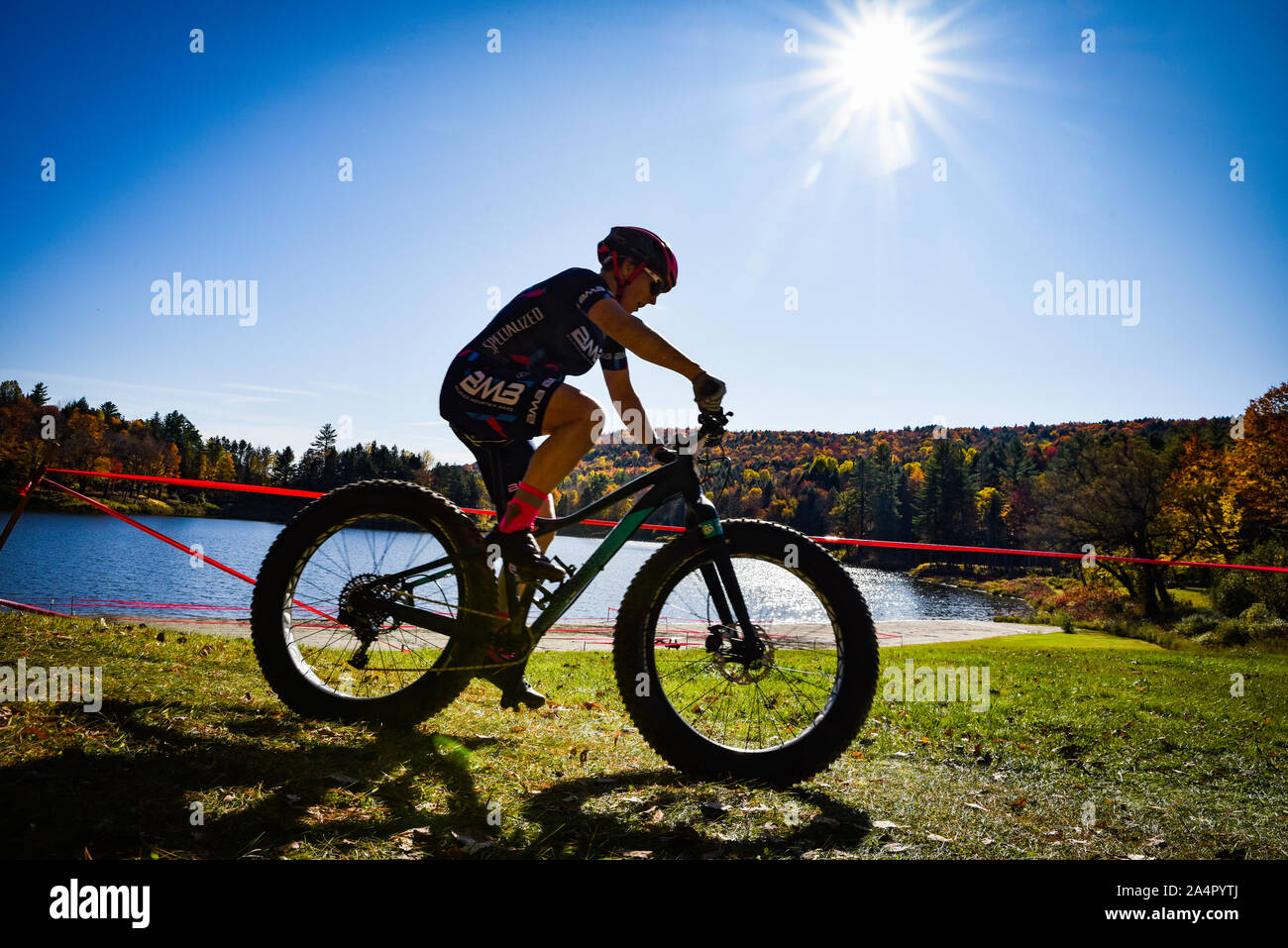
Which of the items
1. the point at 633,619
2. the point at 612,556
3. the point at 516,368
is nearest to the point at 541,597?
the point at 612,556

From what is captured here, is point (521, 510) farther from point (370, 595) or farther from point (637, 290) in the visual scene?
point (637, 290)

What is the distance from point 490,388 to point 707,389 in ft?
3.79

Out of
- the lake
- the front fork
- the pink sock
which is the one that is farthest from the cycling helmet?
the lake

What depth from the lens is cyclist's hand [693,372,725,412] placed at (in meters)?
3.05

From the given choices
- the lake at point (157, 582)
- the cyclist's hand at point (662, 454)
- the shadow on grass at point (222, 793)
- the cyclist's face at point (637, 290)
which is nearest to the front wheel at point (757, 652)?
the cyclist's hand at point (662, 454)

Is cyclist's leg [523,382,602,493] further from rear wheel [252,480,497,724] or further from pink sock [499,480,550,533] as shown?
rear wheel [252,480,497,724]

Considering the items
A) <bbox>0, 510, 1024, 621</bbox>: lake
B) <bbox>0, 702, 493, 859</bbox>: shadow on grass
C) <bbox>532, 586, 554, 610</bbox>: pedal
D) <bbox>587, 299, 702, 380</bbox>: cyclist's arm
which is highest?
<bbox>587, 299, 702, 380</bbox>: cyclist's arm

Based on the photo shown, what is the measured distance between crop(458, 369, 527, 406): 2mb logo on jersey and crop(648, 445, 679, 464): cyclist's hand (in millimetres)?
811

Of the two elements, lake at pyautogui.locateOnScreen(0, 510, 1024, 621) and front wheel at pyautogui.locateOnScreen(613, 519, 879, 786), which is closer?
front wheel at pyautogui.locateOnScreen(613, 519, 879, 786)

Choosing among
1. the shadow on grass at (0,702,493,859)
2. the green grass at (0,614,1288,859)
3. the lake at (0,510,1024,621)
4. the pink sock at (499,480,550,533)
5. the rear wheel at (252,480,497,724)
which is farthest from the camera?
the lake at (0,510,1024,621)

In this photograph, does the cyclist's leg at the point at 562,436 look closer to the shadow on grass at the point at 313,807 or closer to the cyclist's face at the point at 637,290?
the cyclist's face at the point at 637,290

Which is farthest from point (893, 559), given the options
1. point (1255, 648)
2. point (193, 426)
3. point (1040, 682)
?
point (193, 426)

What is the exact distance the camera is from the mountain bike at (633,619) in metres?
2.85
